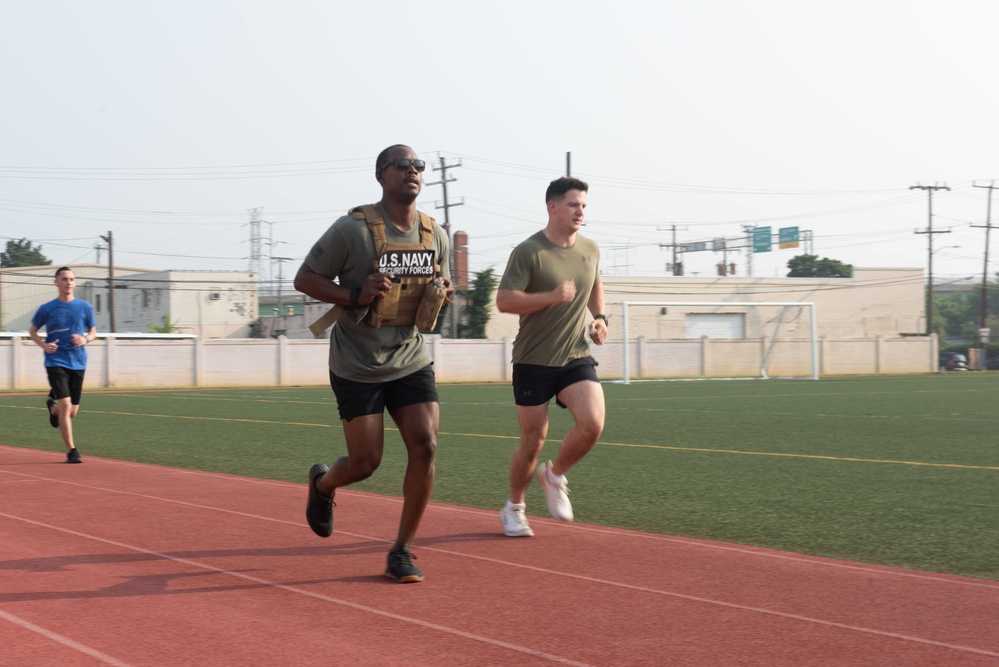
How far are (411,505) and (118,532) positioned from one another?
2681mm

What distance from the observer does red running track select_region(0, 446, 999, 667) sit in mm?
4629

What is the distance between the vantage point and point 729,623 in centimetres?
509

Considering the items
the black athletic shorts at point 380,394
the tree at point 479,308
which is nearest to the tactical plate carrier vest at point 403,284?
the black athletic shorts at point 380,394

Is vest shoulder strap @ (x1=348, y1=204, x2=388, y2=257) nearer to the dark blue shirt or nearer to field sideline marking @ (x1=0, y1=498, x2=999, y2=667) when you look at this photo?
field sideline marking @ (x1=0, y1=498, x2=999, y2=667)

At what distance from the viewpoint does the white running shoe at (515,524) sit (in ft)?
24.6

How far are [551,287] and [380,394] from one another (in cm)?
159

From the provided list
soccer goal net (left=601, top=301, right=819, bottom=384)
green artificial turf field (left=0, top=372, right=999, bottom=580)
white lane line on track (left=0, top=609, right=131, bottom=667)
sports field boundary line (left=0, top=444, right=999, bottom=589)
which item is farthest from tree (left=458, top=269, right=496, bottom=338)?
white lane line on track (left=0, top=609, right=131, bottom=667)

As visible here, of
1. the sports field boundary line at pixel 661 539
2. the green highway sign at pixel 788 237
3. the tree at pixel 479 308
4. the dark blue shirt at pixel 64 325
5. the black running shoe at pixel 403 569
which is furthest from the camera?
the green highway sign at pixel 788 237

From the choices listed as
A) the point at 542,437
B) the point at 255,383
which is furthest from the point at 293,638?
the point at 255,383

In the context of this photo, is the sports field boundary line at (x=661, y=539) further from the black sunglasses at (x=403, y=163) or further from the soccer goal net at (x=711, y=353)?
the soccer goal net at (x=711, y=353)

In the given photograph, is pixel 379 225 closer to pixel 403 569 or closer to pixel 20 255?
pixel 403 569

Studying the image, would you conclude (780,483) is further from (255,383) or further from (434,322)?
(255,383)

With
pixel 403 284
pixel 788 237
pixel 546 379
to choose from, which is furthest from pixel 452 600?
pixel 788 237

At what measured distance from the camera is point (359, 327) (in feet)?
19.5
